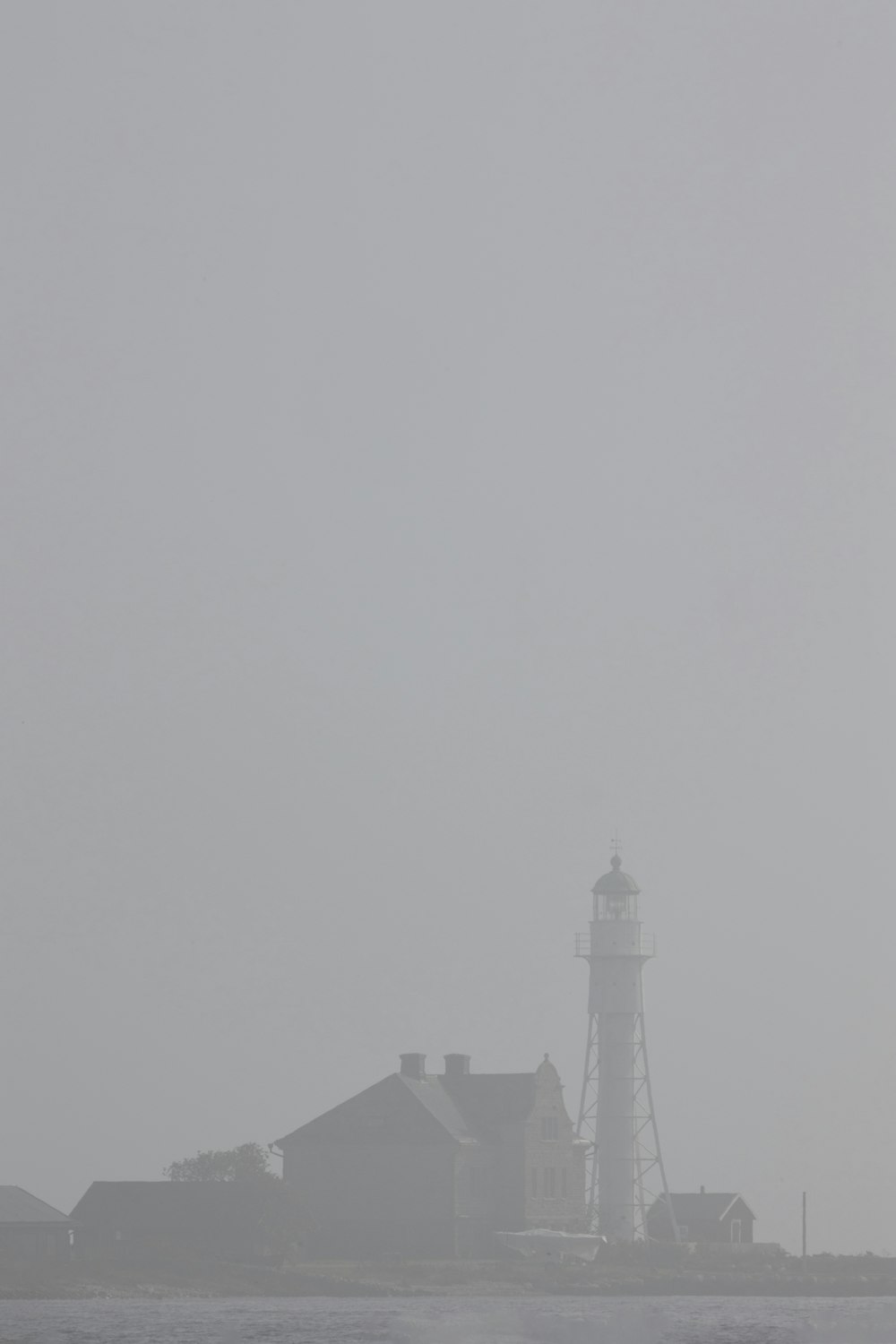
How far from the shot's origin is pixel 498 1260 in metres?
91.1

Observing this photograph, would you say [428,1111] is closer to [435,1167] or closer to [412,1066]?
[435,1167]

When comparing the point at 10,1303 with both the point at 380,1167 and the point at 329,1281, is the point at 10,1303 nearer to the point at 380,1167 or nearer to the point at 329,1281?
the point at 329,1281

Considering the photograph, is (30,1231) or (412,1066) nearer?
(30,1231)

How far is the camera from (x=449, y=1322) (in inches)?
2648

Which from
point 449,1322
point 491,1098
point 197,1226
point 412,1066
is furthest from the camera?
point 412,1066

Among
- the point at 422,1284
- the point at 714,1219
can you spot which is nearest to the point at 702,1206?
the point at 714,1219

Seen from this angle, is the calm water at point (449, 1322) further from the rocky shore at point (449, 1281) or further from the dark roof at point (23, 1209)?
the dark roof at point (23, 1209)

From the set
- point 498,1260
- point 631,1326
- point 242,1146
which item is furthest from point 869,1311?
point 242,1146

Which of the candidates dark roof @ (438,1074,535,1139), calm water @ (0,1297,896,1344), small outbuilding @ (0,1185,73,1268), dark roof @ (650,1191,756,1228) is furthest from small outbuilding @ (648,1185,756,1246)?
Answer: small outbuilding @ (0,1185,73,1268)

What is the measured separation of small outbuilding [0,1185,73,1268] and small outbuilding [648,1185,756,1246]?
31.4 meters

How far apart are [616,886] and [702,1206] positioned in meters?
19.3

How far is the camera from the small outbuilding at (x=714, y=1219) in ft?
350

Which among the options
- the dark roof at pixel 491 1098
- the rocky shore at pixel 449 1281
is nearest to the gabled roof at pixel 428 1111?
the dark roof at pixel 491 1098

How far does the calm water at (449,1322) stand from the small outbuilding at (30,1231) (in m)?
6.38
